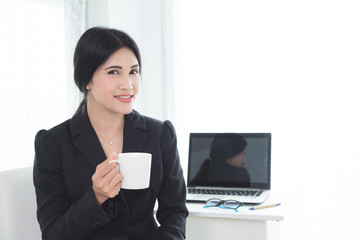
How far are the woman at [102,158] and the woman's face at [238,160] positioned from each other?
485 millimetres

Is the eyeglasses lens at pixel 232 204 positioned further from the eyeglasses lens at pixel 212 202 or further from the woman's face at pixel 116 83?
the woman's face at pixel 116 83

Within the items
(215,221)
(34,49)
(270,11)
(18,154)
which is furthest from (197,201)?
(270,11)

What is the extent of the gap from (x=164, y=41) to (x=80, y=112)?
4.56 ft

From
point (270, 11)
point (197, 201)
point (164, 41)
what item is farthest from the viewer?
point (164, 41)

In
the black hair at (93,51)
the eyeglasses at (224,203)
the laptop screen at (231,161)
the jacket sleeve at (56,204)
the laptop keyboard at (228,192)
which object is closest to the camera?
the jacket sleeve at (56,204)

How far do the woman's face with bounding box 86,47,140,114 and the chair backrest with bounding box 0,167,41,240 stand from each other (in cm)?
36

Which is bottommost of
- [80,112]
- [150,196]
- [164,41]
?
Answer: [150,196]

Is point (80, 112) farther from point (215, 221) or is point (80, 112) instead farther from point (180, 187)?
point (215, 221)

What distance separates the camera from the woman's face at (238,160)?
1851 millimetres

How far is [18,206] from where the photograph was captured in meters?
1.30

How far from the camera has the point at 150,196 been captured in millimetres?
1384

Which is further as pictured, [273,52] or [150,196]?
[273,52]

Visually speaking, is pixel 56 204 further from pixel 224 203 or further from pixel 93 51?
pixel 224 203

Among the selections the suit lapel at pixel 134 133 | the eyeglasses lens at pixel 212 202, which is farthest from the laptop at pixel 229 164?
the suit lapel at pixel 134 133
